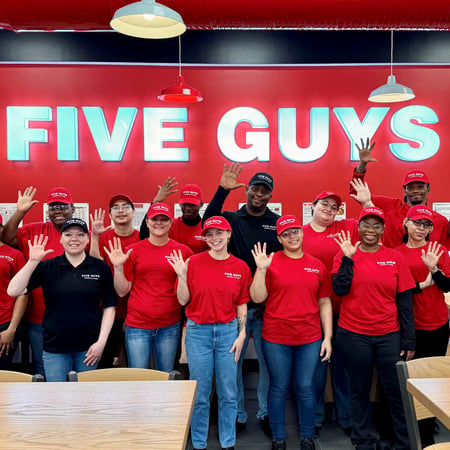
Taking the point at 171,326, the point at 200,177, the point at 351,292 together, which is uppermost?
the point at 200,177

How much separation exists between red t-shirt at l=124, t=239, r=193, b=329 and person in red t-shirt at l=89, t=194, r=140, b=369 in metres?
0.38

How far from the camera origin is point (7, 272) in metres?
3.06

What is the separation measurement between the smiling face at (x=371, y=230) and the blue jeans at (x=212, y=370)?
98 cm

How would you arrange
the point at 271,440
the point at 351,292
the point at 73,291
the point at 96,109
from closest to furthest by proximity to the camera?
the point at 73,291 → the point at 351,292 → the point at 271,440 → the point at 96,109

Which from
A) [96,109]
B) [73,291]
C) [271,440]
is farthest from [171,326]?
[96,109]

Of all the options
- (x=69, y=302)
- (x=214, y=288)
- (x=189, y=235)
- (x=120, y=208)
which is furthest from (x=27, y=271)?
(x=189, y=235)

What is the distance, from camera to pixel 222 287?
2779 millimetres

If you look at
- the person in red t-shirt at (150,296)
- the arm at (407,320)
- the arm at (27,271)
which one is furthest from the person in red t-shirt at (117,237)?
the arm at (407,320)

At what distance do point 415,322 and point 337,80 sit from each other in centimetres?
327

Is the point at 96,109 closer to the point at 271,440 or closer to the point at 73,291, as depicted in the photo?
the point at 73,291

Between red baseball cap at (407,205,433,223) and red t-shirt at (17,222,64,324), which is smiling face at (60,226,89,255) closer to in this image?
red t-shirt at (17,222,64,324)

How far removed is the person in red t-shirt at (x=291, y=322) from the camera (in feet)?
9.23

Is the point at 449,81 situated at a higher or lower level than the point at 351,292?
higher

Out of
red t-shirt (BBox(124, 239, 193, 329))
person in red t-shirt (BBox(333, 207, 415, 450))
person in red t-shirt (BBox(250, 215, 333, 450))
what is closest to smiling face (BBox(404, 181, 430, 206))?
person in red t-shirt (BBox(333, 207, 415, 450))
